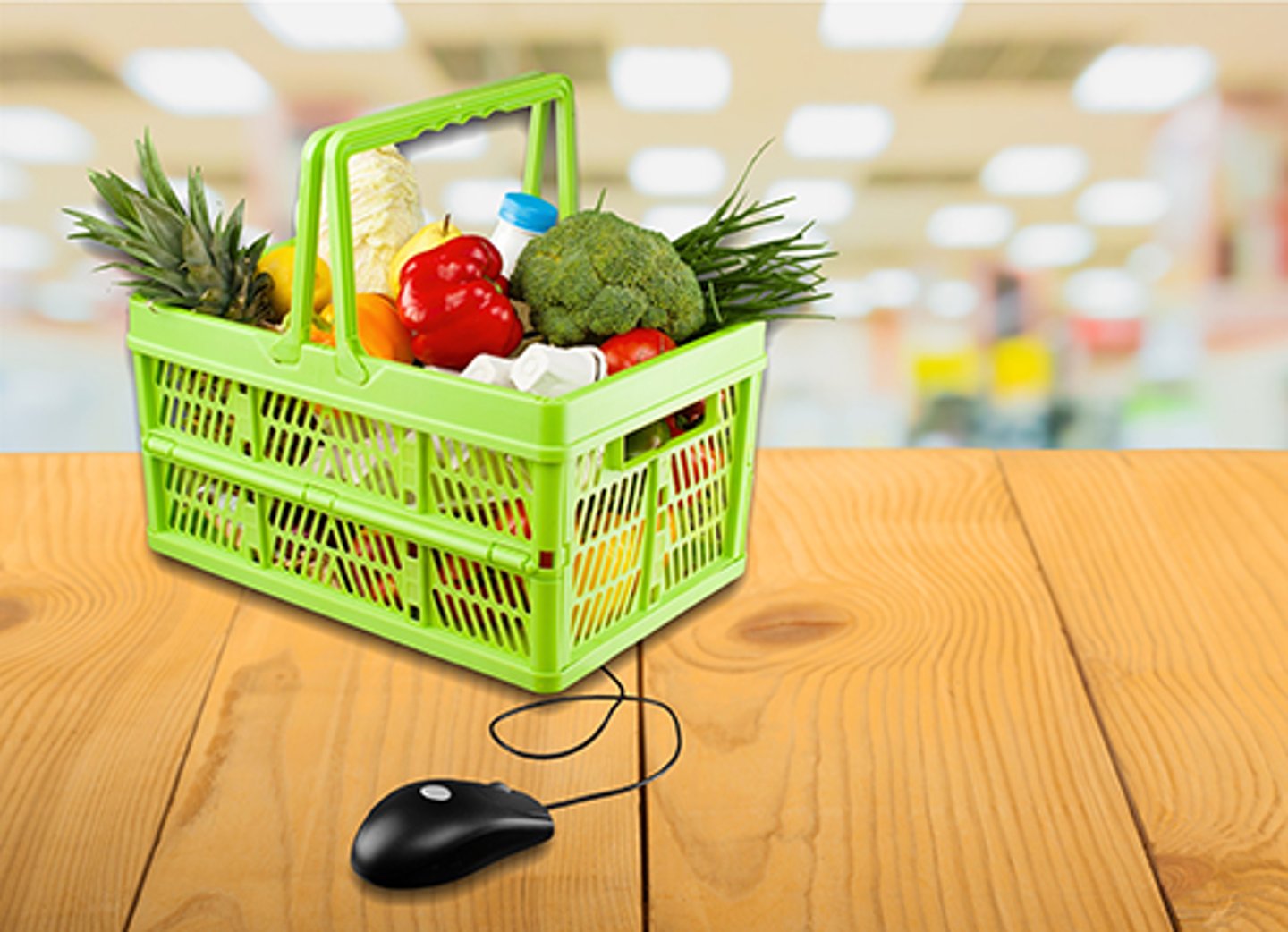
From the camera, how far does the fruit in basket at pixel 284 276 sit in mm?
1234

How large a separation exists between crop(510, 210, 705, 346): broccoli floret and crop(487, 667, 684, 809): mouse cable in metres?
0.26

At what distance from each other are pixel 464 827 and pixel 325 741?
181mm

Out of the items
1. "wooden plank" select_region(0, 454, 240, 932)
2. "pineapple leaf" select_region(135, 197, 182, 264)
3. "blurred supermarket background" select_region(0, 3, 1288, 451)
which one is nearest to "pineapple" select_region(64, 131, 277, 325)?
"pineapple leaf" select_region(135, 197, 182, 264)

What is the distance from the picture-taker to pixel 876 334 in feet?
6.13

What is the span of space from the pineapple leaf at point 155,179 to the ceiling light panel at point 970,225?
959mm

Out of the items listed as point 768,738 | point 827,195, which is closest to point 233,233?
point 768,738

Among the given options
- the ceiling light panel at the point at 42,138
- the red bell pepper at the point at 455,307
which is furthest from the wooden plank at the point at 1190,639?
the ceiling light panel at the point at 42,138

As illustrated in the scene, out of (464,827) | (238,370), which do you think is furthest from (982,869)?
(238,370)

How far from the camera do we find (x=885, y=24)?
5.68ft

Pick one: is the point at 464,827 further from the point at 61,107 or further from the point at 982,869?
the point at 61,107

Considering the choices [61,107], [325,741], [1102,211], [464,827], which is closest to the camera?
[464,827]

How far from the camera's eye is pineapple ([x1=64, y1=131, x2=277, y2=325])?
1.19 metres

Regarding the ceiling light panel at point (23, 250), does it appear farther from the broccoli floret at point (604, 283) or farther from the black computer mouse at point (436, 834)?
the black computer mouse at point (436, 834)

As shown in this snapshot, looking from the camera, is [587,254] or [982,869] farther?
[587,254]
